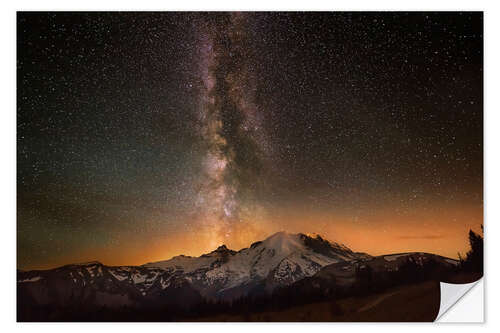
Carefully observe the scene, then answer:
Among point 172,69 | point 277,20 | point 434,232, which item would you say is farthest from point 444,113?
point 172,69

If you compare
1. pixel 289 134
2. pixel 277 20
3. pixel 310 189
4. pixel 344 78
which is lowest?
pixel 310 189

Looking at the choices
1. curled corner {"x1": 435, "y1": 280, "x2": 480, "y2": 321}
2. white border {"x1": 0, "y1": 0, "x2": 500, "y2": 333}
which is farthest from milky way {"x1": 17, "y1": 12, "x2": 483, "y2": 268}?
curled corner {"x1": 435, "y1": 280, "x2": 480, "y2": 321}

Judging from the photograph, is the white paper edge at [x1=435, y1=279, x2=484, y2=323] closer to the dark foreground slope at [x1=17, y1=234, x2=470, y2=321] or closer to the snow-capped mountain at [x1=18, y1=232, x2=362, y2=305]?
the dark foreground slope at [x1=17, y1=234, x2=470, y2=321]

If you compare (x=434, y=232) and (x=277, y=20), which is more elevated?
(x=277, y=20)

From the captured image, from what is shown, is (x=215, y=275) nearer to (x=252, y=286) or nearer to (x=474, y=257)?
(x=252, y=286)
